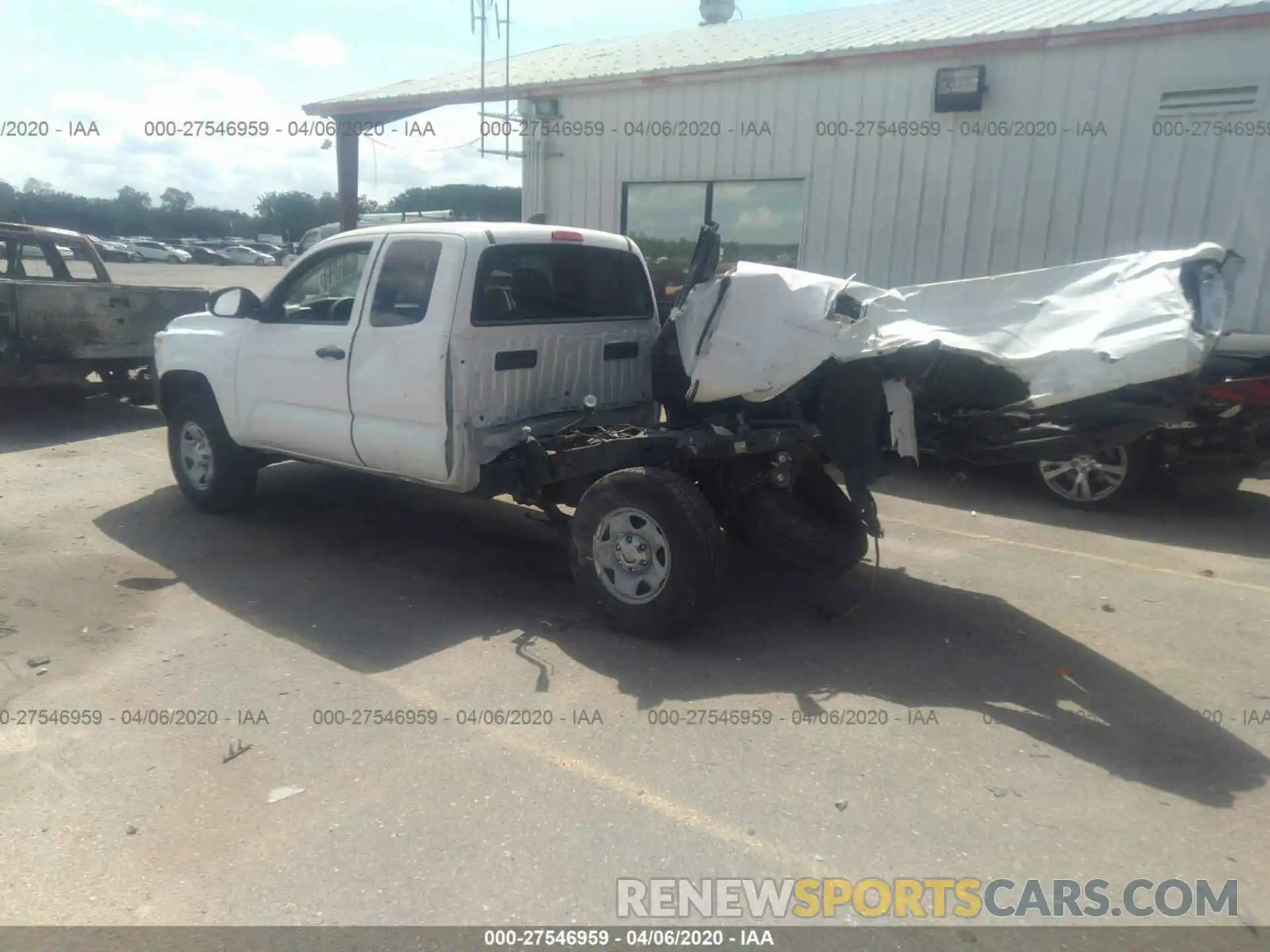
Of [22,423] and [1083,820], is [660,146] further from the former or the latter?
[1083,820]

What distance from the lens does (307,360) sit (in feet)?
19.9

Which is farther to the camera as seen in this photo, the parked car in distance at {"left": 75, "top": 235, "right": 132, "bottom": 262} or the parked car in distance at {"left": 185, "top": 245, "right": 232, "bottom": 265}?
the parked car in distance at {"left": 185, "top": 245, "right": 232, "bottom": 265}

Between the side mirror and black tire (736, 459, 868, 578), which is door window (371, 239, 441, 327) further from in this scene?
black tire (736, 459, 868, 578)

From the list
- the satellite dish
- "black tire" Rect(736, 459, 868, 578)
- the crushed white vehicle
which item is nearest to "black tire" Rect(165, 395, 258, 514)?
the crushed white vehicle

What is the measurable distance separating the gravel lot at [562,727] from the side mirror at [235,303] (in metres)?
1.48

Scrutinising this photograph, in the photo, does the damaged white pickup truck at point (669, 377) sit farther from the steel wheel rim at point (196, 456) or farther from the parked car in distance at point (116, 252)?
the parked car in distance at point (116, 252)

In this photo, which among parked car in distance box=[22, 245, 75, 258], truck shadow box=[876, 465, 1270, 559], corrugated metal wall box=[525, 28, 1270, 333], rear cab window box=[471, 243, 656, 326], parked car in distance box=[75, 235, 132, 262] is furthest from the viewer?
parked car in distance box=[75, 235, 132, 262]

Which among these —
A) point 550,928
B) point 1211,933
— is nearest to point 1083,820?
point 1211,933

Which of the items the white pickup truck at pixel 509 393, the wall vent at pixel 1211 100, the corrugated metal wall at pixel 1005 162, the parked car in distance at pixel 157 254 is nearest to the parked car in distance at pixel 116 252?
the parked car in distance at pixel 157 254

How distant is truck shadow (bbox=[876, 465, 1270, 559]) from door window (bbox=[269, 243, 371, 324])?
3.93 meters

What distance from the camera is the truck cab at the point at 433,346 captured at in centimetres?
531

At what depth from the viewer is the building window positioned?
35.9 ft

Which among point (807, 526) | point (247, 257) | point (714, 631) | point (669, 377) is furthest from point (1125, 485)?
point (247, 257)

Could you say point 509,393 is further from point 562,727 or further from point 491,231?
point 562,727
